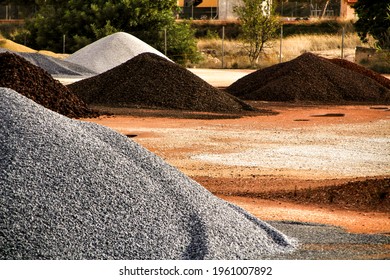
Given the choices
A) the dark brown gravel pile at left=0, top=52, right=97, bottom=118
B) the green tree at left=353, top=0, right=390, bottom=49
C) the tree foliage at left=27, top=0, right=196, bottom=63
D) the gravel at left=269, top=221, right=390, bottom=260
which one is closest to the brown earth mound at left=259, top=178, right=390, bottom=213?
the gravel at left=269, top=221, right=390, bottom=260

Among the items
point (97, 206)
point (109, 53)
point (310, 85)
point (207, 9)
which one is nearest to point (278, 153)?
point (97, 206)

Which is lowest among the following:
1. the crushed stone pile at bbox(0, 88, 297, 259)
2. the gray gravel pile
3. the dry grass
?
the dry grass

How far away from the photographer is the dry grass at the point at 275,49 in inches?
1537

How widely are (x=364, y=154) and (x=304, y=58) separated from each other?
11074 mm

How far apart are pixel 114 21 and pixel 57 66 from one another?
10348 mm

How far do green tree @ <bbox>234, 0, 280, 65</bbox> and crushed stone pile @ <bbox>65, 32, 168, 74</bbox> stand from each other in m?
7.88

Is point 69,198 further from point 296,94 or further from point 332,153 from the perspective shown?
point 296,94

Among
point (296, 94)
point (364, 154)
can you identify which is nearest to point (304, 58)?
point (296, 94)

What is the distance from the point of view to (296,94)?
22531 millimetres

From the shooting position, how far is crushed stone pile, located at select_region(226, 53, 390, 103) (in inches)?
890

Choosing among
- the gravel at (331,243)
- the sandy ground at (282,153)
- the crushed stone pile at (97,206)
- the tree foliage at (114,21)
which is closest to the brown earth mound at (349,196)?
the sandy ground at (282,153)

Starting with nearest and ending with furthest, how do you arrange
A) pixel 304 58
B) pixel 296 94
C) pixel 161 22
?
1. pixel 296 94
2. pixel 304 58
3. pixel 161 22

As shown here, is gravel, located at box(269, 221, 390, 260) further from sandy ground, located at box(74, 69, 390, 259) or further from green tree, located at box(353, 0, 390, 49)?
green tree, located at box(353, 0, 390, 49)

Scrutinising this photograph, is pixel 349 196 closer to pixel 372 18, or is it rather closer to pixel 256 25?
pixel 256 25
